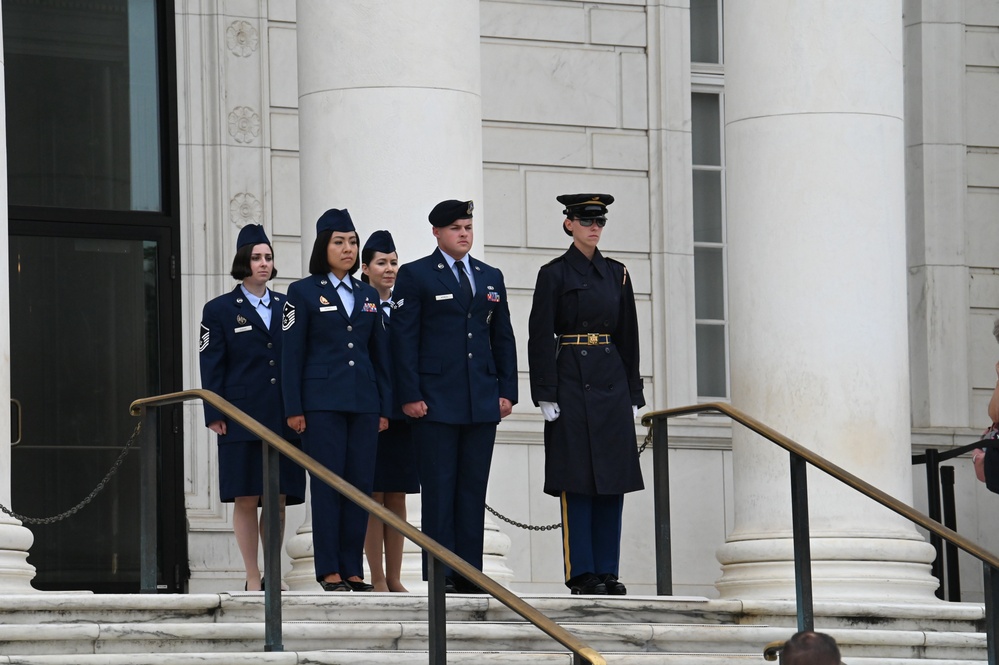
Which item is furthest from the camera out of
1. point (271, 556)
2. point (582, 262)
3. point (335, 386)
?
point (582, 262)

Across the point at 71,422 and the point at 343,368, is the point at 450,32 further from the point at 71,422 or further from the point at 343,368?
the point at 71,422

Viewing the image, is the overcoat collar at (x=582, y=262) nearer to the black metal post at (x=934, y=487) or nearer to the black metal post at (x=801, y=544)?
the black metal post at (x=801, y=544)

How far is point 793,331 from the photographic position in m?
11.4

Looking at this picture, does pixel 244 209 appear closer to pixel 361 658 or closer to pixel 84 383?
pixel 84 383

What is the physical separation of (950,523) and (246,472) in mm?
6199

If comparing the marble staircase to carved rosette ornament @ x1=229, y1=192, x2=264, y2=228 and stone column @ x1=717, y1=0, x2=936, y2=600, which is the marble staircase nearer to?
stone column @ x1=717, y1=0, x2=936, y2=600

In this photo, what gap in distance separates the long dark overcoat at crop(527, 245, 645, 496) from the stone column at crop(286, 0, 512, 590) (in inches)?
29.7

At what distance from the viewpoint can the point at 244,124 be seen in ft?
46.6

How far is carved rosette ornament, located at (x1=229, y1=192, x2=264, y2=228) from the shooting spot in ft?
46.3

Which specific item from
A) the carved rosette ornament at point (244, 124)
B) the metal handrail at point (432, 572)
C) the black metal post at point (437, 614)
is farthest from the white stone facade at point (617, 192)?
the black metal post at point (437, 614)

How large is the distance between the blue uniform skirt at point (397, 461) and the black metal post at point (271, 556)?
156 cm

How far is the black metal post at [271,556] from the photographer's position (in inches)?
332

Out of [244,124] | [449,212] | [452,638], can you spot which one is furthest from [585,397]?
[244,124]

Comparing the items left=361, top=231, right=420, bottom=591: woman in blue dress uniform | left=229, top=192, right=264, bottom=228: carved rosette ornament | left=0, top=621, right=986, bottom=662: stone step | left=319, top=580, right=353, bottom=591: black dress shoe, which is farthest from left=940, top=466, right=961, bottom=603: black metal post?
left=319, top=580, right=353, bottom=591: black dress shoe
